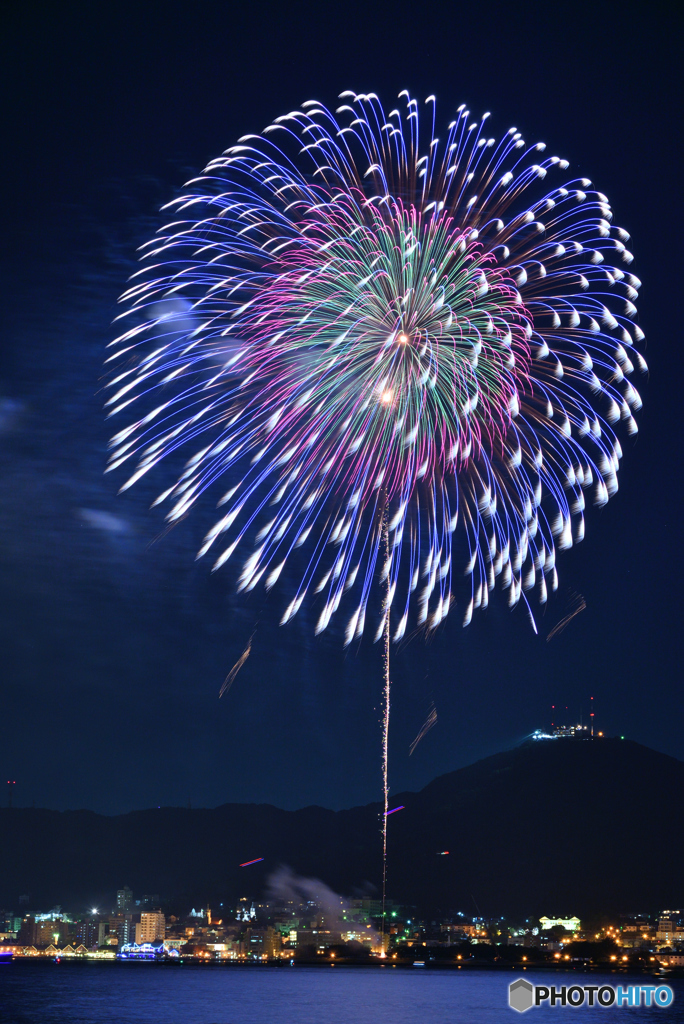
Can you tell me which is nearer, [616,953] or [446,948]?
[616,953]

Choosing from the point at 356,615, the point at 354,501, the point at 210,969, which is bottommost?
the point at 210,969

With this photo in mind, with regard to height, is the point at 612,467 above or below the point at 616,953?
above

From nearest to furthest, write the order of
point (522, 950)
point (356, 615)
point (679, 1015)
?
1. point (356, 615)
2. point (679, 1015)
3. point (522, 950)

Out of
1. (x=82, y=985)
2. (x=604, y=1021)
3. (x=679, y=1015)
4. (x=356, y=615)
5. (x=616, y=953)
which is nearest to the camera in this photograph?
(x=356, y=615)

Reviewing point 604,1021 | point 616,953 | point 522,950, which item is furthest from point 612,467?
point 522,950

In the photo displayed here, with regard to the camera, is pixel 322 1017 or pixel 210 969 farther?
pixel 210 969

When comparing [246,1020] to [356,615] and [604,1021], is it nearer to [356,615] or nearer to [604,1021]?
[604,1021]

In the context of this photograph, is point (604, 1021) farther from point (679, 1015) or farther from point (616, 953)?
point (616, 953)

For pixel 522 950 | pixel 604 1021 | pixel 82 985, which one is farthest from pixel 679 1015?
pixel 522 950

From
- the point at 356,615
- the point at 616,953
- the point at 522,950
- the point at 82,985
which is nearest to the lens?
the point at 356,615
